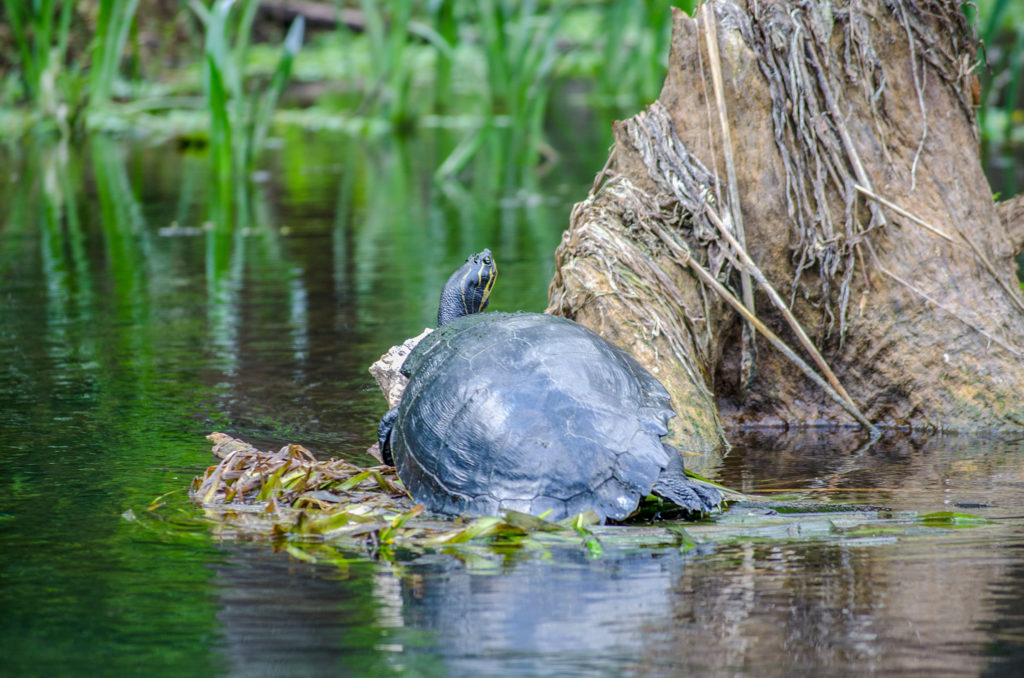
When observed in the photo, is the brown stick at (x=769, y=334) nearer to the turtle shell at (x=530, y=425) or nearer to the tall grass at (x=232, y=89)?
the turtle shell at (x=530, y=425)

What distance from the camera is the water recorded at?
2.55 meters

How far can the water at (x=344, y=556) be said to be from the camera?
2547 millimetres

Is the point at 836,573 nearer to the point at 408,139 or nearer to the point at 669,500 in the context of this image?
the point at 669,500

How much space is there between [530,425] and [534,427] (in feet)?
0.05

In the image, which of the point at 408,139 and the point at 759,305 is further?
the point at 408,139

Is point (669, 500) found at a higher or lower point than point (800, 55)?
lower

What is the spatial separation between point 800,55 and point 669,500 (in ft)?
7.44

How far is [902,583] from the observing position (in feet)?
9.40

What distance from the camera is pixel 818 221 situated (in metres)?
4.84

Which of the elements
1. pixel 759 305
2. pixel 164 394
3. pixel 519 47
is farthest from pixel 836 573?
pixel 519 47

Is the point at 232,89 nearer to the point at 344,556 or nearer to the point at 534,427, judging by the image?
the point at 534,427

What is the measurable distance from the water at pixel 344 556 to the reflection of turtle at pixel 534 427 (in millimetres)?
249

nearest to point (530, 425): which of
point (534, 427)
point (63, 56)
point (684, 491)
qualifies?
point (534, 427)

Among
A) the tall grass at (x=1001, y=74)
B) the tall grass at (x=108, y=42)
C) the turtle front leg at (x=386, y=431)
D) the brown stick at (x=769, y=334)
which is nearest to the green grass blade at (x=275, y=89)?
the tall grass at (x=108, y=42)
